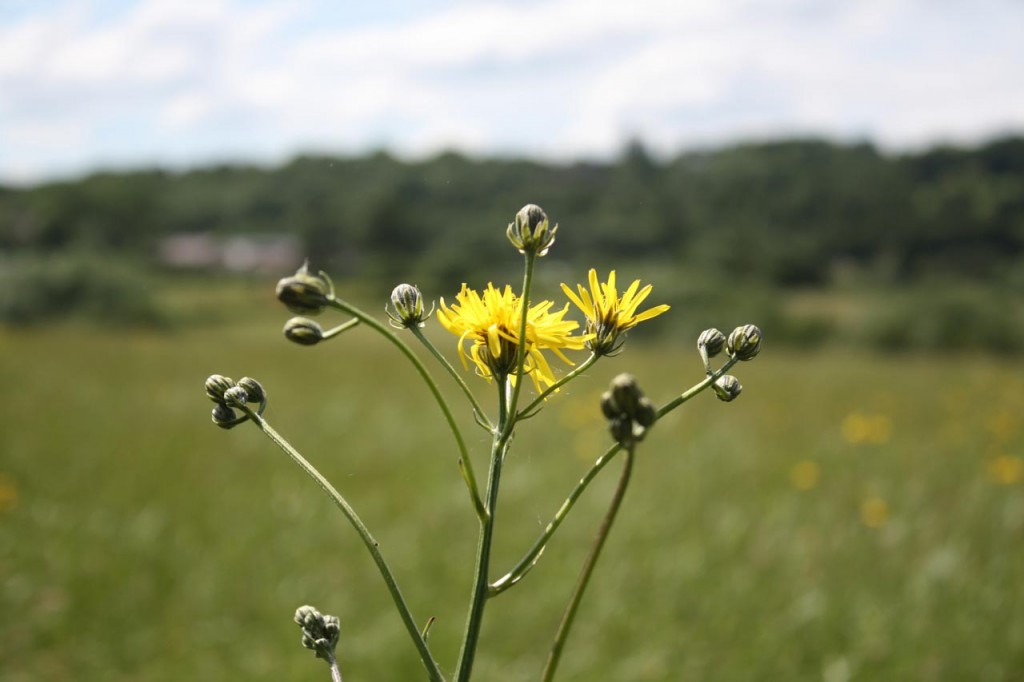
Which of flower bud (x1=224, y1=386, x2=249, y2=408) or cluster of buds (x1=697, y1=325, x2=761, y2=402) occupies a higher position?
flower bud (x1=224, y1=386, x2=249, y2=408)

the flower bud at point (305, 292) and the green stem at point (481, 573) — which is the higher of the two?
the flower bud at point (305, 292)

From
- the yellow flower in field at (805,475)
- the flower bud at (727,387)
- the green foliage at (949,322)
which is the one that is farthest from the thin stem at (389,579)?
the green foliage at (949,322)

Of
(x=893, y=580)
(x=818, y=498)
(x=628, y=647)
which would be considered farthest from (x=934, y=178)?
(x=628, y=647)

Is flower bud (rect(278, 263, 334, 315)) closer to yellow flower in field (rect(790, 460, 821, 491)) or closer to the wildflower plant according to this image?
the wildflower plant

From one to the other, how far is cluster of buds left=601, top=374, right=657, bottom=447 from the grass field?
1490 mm

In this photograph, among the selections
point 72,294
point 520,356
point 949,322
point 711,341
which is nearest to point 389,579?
point 520,356

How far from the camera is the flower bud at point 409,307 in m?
0.71

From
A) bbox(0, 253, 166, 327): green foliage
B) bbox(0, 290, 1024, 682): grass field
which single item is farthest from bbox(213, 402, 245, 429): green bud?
bbox(0, 253, 166, 327): green foliage

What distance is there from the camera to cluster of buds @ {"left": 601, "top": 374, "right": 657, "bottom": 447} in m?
0.54

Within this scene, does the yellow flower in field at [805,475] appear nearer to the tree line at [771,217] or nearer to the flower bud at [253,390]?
the tree line at [771,217]

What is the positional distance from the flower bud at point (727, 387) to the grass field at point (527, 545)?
1.38 metres

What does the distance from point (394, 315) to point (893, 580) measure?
4.11 metres

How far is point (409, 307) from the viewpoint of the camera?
0.71m

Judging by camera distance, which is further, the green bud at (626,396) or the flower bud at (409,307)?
the flower bud at (409,307)
